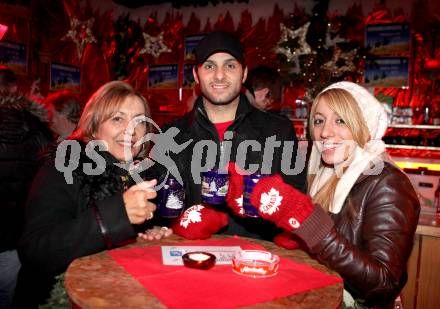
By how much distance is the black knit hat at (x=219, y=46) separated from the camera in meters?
2.87

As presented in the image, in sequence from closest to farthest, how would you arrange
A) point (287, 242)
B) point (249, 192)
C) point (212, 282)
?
point (212, 282), point (249, 192), point (287, 242)

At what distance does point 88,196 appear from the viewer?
200 cm

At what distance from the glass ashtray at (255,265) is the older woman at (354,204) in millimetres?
155

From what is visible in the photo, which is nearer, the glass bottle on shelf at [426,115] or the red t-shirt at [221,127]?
the red t-shirt at [221,127]

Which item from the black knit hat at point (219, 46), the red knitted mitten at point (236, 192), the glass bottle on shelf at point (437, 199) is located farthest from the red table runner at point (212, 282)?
the glass bottle on shelf at point (437, 199)

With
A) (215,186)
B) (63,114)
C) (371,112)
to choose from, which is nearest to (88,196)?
(215,186)

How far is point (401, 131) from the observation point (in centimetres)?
551

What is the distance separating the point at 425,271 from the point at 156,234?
2324 millimetres

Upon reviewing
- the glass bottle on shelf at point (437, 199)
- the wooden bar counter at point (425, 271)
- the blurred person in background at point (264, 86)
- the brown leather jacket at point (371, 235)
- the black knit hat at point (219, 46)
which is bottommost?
the wooden bar counter at point (425, 271)

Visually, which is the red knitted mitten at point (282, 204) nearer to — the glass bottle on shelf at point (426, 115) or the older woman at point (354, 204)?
the older woman at point (354, 204)

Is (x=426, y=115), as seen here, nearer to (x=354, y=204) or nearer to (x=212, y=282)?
(x=354, y=204)

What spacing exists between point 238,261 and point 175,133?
5.16 ft

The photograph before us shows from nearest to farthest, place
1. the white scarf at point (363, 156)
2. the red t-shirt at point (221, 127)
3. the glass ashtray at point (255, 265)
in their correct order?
1. the glass ashtray at point (255, 265)
2. the white scarf at point (363, 156)
3. the red t-shirt at point (221, 127)

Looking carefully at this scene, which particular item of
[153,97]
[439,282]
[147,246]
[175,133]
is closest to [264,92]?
[175,133]
